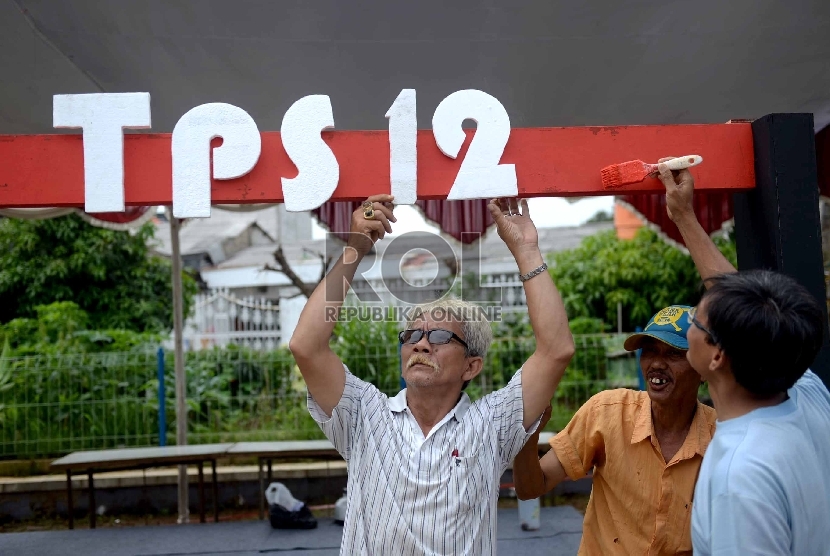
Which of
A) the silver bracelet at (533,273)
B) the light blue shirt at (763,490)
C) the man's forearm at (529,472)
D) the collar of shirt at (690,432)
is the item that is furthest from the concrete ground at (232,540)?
the light blue shirt at (763,490)

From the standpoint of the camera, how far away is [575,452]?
6.48 feet

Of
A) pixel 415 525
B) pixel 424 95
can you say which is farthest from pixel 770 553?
pixel 424 95

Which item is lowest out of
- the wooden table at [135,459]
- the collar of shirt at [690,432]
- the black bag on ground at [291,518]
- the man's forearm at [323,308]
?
the black bag on ground at [291,518]

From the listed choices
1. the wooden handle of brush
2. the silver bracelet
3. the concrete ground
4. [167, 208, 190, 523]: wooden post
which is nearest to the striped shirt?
the silver bracelet

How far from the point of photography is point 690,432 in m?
1.86

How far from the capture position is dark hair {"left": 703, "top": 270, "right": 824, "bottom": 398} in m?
1.21

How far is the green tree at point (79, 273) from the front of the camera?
9117 millimetres

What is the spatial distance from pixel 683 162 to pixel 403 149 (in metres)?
0.62

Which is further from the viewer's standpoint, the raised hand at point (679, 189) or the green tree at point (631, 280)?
the green tree at point (631, 280)

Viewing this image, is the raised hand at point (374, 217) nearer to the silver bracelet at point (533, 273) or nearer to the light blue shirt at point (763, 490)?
the silver bracelet at point (533, 273)

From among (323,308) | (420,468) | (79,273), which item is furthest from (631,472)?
(79,273)

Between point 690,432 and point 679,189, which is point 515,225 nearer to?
point 679,189

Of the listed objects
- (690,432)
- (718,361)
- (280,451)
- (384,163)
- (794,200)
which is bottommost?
(280,451)

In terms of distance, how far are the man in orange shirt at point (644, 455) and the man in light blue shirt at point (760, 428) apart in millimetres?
513
